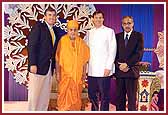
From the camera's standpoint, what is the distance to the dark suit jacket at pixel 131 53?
9.15ft

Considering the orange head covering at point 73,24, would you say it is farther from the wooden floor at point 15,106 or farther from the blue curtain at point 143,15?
the wooden floor at point 15,106

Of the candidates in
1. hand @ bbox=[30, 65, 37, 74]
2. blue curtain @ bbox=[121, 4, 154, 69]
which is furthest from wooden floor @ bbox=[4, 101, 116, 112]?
blue curtain @ bbox=[121, 4, 154, 69]

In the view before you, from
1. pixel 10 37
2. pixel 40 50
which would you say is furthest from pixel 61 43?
pixel 10 37

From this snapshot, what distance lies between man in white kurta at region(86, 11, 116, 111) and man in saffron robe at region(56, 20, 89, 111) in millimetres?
51

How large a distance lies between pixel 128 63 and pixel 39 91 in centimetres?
59

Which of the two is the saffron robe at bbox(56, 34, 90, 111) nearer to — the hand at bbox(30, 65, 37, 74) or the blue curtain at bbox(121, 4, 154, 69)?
the hand at bbox(30, 65, 37, 74)

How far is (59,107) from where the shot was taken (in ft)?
9.18

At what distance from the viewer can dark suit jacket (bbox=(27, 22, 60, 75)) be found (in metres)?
2.75

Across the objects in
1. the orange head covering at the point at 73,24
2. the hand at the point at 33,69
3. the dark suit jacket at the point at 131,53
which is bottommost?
the hand at the point at 33,69

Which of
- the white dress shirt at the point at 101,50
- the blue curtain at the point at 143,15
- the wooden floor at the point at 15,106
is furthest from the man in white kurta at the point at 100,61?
the wooden floor at the point at 15,106

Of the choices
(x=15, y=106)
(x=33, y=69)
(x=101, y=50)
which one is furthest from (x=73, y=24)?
(x=15, y=106)

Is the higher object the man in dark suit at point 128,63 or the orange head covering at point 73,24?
the orange head covering at point 73,24

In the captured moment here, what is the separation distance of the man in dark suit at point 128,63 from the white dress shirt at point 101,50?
4 centimetres

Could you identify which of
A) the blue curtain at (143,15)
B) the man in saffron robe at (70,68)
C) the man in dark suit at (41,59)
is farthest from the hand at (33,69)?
the blue curtain at (143,15)
